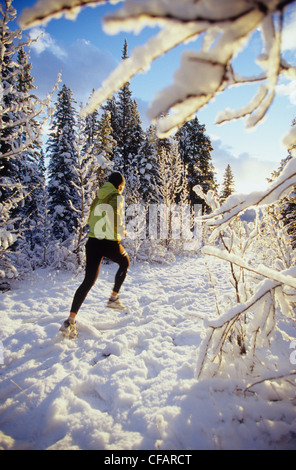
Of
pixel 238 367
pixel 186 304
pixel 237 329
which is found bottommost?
pixel 186 304

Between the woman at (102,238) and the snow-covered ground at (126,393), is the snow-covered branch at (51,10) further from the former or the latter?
the woman at (102,238)

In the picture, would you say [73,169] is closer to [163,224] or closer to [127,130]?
[163,224]

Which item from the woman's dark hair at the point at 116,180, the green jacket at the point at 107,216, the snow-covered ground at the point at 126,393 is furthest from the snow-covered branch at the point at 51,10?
the woman's dark hair at the point at 116,180

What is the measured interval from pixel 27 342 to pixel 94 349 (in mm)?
766

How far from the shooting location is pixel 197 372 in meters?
1.37

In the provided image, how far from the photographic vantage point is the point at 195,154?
19406 mm

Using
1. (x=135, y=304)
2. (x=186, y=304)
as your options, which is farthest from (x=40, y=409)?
(x=186, y=304)

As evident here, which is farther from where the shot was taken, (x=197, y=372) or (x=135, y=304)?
(x=135, y=304)

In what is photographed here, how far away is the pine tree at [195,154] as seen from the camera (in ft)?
63.3

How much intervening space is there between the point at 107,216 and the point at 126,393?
184cm

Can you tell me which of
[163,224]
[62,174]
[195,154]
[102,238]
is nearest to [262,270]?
[102,238]
